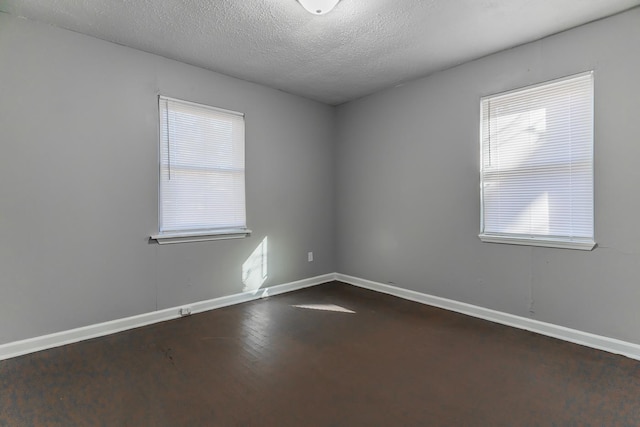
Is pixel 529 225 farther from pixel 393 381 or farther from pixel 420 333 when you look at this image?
pixel 393 381

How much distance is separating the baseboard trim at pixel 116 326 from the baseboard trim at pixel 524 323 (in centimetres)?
153

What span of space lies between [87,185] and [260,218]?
176 centimetres

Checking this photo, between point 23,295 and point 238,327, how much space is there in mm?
1691

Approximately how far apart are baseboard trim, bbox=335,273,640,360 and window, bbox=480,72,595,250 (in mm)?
711

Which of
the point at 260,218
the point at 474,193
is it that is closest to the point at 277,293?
the point at 260,218

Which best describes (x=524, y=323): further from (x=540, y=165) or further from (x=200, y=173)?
(x=200, y=173)

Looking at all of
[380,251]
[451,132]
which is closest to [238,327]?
[380,251]

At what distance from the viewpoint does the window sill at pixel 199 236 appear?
3119 mm

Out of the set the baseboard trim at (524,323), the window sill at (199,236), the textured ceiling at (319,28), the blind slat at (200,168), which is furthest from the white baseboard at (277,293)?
the textured ceiling at (319,28)

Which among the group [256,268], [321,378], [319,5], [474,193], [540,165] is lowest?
[321,378]

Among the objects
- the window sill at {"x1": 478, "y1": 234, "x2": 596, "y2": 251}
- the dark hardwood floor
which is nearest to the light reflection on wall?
the dark hardwood floor

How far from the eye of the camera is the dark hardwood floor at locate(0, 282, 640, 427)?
1754 millimetres

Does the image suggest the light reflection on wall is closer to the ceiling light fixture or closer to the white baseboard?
the white baseboard

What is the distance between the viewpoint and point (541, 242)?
110 inches
